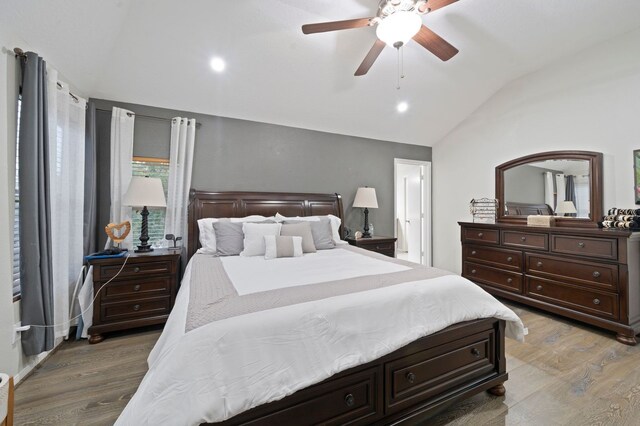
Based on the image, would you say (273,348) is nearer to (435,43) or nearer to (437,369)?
(437,369)

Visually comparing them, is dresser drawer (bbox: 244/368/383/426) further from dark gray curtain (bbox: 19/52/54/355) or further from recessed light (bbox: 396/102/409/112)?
recessed light (bbox: 396/102/409/112)

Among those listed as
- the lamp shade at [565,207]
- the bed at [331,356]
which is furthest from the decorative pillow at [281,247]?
the lamp shade at [565,207]

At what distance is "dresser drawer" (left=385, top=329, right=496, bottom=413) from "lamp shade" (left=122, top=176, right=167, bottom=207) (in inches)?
104

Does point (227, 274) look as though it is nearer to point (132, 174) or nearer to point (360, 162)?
point (132, 174)

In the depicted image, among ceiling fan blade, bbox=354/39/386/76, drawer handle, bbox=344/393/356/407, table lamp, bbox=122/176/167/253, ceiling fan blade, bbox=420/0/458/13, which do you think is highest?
ceiling fan blade, bbox=420/0/458/13

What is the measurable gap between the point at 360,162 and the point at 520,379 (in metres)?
3.31

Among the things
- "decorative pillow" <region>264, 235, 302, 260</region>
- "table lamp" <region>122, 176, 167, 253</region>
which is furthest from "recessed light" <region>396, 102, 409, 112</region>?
"table lamp" <region>122, 176, 167, 253</region>

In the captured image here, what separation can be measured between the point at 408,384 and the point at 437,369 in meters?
0.22

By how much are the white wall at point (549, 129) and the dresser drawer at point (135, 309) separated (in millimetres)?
4478

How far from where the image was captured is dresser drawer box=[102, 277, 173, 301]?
2503mm

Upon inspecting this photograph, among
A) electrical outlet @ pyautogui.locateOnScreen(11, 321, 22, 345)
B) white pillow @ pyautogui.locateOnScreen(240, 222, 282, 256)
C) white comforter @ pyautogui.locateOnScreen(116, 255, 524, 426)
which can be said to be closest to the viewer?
white comforter @ pyautogui.locateOnScreen(116, 255, 524, 426)

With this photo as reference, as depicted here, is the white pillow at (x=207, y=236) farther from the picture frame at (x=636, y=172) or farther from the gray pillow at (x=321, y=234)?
the picture frame at (x=636, y=172)

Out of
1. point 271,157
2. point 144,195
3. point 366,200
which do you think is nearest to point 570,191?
point 366,200

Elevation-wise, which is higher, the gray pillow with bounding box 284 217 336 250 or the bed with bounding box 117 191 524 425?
the gray pillow with bounding box 284 217 336 250
